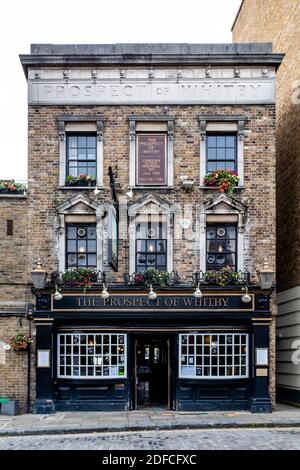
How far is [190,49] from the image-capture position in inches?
788

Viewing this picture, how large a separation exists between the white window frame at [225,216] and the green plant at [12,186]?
17.7ft

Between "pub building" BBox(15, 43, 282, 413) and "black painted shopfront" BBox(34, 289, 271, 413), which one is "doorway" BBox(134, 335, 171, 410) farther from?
"black painted shopfront" BBox(34, 289, 271, 413)

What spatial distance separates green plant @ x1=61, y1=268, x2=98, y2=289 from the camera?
19.2 m

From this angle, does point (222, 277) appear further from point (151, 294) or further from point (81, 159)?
point (81, 159)

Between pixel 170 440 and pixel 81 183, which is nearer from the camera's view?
pixel 170 440

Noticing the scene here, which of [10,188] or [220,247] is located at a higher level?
[10,188]

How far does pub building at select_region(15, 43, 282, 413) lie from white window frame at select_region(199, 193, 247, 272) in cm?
4

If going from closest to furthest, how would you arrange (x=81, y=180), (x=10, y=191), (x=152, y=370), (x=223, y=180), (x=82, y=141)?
(x=223, y=180) → (x=81, y=180) → (x=82, y=141) → (x=10, y=191) → (x=152, y=370)

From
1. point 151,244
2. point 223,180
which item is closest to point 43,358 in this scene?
point 151,244

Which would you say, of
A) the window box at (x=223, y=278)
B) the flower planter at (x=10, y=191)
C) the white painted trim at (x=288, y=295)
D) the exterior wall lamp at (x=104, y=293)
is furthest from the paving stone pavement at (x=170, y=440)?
the flower planter at (x=10, y=191)

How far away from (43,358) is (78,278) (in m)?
2.48

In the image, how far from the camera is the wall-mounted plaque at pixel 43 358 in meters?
19.1

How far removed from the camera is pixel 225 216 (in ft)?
65.0

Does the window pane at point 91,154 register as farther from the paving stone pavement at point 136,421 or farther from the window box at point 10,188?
the paving stone pavement at point 136,421
